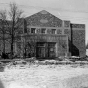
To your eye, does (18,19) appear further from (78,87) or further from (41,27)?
(78,87)

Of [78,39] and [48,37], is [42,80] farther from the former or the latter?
[78,39]

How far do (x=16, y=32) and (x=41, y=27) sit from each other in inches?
282

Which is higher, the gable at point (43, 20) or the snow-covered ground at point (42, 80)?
the gable at point (43, 20)

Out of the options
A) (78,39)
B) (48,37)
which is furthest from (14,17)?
(78,39)

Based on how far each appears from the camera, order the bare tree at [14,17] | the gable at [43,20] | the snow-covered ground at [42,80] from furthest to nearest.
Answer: the gable at [43,20], the bare tree at [14,17], the snow-covered ground at [42,80]

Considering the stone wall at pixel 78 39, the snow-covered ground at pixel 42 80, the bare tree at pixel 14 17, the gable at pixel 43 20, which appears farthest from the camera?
the stone wall at pixel 78 39

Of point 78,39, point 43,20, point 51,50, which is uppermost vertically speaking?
point 43,20

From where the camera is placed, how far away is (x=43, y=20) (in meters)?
38.6

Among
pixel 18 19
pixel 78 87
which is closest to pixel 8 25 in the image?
pixel 18 19

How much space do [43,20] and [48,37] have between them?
5.58m

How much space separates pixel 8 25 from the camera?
3148cm

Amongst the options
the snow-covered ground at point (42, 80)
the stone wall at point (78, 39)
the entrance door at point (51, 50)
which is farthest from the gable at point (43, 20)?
the snow-covered ground at point (42, 80)

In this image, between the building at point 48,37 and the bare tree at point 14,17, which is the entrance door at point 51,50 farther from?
the bare tree at point 14,17

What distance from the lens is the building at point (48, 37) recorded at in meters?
34.2
